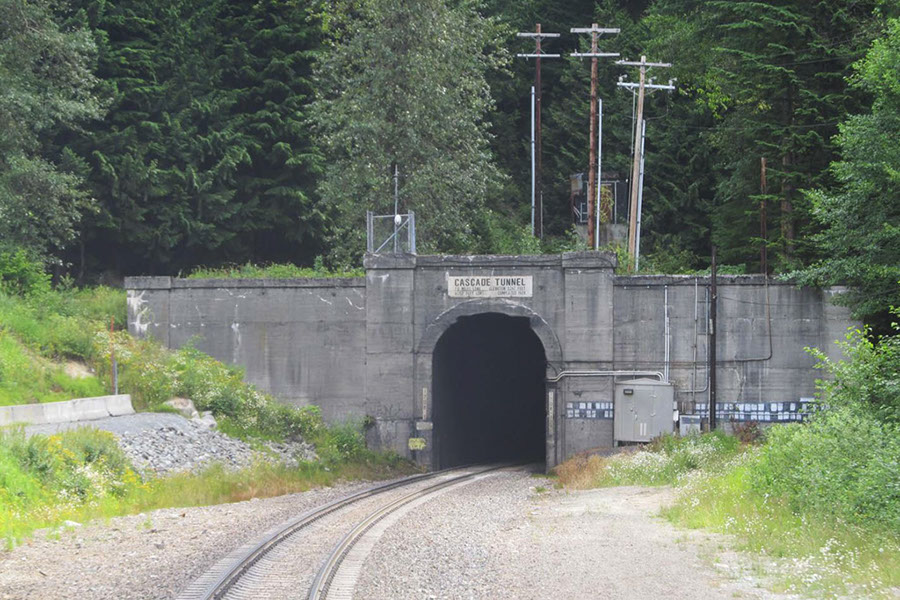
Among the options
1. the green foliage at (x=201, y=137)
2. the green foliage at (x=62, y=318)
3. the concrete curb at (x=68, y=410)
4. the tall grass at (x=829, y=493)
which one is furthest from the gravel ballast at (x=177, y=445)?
the green foliage at (x=201, y=137)

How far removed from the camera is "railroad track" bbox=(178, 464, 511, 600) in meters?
12.9

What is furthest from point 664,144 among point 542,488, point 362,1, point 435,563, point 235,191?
point 435,563

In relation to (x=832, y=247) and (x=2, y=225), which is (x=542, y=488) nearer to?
(x=832, y=247)

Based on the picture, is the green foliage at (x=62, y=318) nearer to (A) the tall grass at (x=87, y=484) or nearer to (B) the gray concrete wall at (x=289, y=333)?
(B) the gray concrete wall at (x=289, y=333)

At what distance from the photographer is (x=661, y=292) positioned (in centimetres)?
2991

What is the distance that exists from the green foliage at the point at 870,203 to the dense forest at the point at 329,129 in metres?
0.20

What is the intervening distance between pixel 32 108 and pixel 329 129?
11231 millimetres

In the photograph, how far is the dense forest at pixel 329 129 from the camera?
110ft

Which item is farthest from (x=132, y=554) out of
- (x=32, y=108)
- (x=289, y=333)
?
(x=32, y=108)

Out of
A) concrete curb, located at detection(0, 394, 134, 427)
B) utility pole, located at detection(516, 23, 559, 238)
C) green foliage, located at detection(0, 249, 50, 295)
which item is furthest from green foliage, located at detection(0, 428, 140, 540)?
utility pole, located at detection(516, 23, 559, 238)

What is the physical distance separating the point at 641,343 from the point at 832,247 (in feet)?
18.9

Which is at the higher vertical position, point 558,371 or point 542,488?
point 558,371

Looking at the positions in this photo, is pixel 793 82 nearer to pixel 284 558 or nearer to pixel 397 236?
pixel 397 236

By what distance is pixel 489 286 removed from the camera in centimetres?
3048
